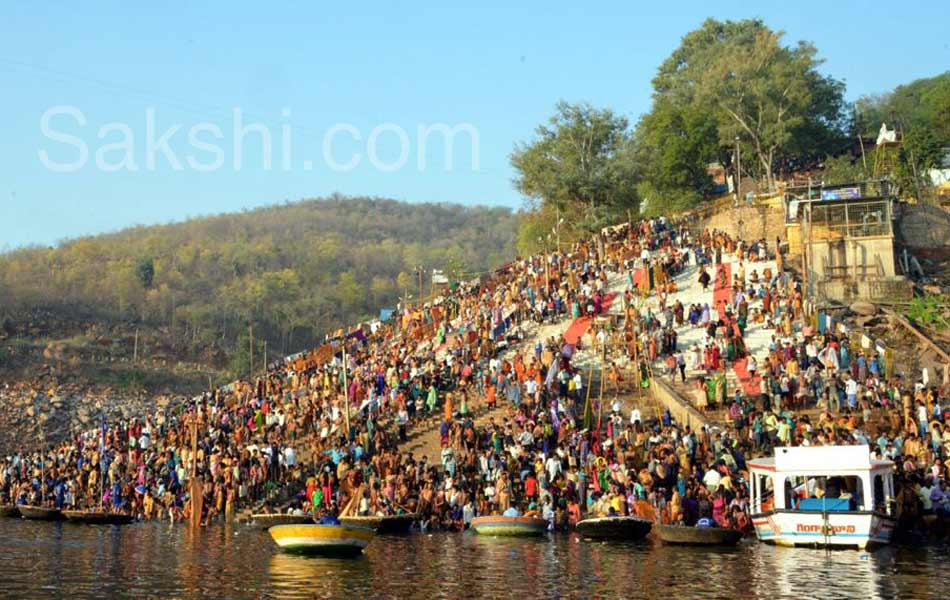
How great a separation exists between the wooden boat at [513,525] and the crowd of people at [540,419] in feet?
1.45

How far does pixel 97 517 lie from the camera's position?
117 feet

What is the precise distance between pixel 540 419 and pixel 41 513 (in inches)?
615

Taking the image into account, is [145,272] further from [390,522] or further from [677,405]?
[390,522]

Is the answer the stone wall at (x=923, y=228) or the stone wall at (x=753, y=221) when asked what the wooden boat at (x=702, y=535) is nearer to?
the stone wall at (x=753, y=221)

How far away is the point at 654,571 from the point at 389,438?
14.7 meters

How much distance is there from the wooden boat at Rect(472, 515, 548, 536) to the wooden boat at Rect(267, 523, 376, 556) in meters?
3.90

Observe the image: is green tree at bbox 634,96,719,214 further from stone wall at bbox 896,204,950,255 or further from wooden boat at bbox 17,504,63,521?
wooden boat at bbox 17,504,63,521

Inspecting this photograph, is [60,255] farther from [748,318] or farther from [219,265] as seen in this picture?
[748,318]

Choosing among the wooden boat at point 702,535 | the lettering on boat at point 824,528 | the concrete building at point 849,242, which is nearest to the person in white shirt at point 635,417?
the wooden boat at point 702,535

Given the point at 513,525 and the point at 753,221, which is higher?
the point at 753,221

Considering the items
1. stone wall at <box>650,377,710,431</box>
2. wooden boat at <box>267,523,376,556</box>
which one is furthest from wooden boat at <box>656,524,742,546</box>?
wooden boat at <box>267,523,376,556</box>

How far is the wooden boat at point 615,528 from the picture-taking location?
2705cm

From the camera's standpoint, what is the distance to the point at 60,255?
136750 mm

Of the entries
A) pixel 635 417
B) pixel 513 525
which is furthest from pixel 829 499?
pixel 635 417
